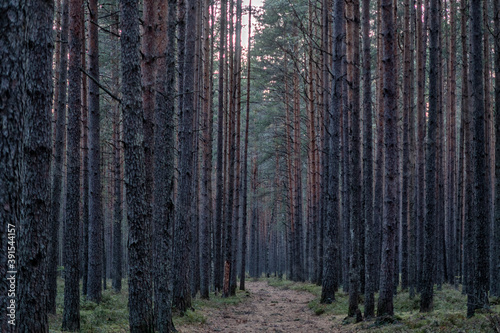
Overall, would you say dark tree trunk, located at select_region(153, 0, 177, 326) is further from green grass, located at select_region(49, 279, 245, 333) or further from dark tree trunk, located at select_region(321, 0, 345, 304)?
dark tree trunk, located at select_region(321, 0, 345, 304)

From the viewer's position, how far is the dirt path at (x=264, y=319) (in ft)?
36.1

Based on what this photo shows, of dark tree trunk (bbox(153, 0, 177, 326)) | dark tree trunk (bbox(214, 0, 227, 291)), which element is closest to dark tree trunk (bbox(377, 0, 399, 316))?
dark tree trunk (bbox(153, 0, 177, 326))

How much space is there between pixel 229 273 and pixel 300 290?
5975 millimetres

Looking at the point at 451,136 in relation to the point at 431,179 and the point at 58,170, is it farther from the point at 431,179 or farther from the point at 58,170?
the point at 58,170

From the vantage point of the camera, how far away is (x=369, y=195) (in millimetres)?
10492

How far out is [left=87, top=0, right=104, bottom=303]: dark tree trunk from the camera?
38.1 ft

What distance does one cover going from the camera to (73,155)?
8.50 m

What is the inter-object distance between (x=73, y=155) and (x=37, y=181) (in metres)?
3.49

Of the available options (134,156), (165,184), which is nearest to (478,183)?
(165,184)

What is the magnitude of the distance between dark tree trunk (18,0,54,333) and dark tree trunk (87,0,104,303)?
673 cm

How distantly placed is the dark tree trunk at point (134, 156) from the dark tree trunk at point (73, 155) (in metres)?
2.19

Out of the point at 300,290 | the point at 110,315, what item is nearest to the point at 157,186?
the point at 110,315

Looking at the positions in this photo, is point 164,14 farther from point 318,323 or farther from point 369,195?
point 318,323

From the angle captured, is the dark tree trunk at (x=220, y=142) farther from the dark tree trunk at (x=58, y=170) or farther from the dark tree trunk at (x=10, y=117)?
the dark tree trunk at (x=10, y=117)
